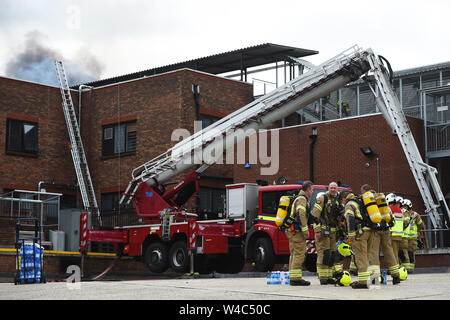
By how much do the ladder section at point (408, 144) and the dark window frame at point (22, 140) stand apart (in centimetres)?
1508

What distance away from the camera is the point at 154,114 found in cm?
3020

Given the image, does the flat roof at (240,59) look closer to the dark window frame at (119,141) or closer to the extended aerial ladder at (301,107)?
the dark window frame at (119,141)

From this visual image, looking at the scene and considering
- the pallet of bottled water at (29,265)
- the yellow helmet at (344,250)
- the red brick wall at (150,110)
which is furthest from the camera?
the red brick wall at (150,110)

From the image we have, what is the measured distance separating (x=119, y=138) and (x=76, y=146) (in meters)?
1.88

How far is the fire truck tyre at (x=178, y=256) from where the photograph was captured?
22125 millimetres

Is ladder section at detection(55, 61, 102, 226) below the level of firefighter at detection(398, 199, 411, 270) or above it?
above

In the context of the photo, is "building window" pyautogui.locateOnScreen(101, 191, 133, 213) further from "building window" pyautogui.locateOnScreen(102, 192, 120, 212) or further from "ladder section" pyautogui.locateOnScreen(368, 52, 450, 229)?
"ladder section" pyautogui.locateOnScreen(368, 52, 450, 229)

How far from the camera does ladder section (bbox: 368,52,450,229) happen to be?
2253 cm

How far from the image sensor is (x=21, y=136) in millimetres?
30531

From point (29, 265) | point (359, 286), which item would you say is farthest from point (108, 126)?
point (359, 286)

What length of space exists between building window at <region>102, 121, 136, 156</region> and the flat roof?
4.86 meters

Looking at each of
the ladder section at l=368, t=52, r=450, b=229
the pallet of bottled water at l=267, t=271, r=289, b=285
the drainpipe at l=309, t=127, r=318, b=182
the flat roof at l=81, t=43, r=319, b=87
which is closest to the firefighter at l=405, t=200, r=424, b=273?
the pallet of bottled water at l=267, t=271, r=289, b=285

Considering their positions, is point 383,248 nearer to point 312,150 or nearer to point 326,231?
point 326,231

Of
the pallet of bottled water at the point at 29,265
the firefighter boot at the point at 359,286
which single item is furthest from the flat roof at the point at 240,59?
the firefighter boot at the point at 359,286
